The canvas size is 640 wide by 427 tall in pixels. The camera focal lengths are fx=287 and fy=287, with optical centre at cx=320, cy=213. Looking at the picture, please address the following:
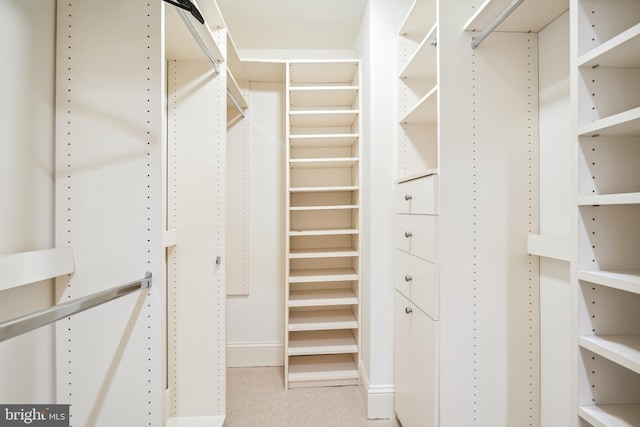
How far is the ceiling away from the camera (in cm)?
190

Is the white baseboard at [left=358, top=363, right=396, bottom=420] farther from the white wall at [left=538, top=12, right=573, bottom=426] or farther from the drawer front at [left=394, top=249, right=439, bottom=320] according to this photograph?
the white wall at [left=538, top=12, right=573, bottom=426]

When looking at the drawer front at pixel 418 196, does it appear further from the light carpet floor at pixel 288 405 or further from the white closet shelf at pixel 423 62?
the light carpet floor at pixel 288 405

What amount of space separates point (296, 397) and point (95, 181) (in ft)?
5.86

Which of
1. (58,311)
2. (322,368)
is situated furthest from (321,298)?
(58,311)

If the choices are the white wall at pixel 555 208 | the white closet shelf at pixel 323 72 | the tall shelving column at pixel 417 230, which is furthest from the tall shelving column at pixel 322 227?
the white wall at pixel 555 208

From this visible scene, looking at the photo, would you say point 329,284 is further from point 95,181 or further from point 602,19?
point 602,19

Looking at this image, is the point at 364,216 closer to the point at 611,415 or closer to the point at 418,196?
the point at 418,196

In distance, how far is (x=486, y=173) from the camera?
1240 mm

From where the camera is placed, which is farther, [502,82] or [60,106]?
[502,82]

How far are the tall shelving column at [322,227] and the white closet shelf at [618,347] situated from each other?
1360 mm

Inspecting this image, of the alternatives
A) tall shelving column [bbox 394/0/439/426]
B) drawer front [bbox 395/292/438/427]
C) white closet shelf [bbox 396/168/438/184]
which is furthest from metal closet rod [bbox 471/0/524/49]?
drawer front [bbox 395/292/438/427]

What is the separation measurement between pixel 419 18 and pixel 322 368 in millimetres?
2355

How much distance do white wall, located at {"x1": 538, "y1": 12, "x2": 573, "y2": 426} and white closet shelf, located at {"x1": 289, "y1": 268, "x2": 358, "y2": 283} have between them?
1.13m

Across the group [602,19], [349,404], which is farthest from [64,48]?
[349,404]
